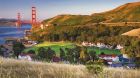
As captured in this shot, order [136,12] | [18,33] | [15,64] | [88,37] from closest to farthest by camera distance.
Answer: [15,64] < [18,33] < [88,37] < [136,12]

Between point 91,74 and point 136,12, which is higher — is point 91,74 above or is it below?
above

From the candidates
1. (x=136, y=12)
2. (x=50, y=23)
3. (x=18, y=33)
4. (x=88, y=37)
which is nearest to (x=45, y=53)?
(x=18, y=33)

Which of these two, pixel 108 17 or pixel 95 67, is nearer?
pixel 95 67

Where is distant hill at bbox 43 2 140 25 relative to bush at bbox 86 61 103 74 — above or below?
→ below

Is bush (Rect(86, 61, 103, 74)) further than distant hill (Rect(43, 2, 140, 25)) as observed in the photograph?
No

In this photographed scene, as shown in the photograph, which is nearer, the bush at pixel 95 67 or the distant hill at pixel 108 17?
the bush at pixel 95 67

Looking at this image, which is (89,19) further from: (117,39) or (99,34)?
(117,39)

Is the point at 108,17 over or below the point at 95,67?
below

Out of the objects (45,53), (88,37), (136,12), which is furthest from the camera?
(136,12)

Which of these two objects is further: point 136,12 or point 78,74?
point 136,12

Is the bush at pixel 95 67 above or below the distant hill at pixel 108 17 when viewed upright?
above
